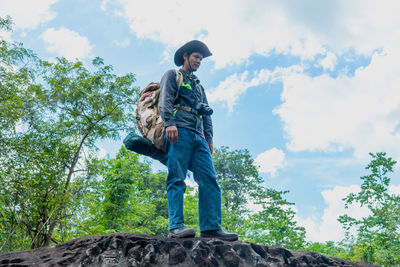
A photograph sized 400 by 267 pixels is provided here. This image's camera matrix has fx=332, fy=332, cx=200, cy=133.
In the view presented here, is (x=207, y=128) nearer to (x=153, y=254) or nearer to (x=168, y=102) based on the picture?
(x=168, y=102)

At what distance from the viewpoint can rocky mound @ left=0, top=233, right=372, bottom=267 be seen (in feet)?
9.86

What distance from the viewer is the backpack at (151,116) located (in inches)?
142

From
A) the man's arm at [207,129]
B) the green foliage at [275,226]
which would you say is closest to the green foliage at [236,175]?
the green foliage at [275,226]

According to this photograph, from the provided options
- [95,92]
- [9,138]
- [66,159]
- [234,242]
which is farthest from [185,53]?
[95,92]

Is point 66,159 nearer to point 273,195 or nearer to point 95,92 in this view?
point 95,92

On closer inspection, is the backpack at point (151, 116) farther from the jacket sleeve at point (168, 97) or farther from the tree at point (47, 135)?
the tree at point (47, 135)

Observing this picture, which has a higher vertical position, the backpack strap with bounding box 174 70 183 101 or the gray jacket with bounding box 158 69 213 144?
the backpack strap with bounding box 174 70 183 101

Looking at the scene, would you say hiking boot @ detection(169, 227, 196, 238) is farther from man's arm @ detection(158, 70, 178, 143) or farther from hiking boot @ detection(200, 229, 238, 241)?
man's arm @ detection(158, 70, 178, 143)

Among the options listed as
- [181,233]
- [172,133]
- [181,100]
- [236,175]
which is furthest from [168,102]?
[236,175]

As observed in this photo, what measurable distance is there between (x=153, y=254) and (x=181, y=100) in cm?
166

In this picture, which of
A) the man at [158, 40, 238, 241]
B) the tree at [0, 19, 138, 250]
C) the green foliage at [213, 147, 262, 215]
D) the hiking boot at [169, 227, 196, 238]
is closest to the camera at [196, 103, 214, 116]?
the man at [158, 40, 238, 241]

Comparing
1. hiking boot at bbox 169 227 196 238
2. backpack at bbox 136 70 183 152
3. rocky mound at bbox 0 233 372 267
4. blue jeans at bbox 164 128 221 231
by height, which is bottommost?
rocky mound at bbox 0 233 372 267

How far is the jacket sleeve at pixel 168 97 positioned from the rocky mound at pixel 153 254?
1.20m

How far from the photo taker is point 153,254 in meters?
3.02
